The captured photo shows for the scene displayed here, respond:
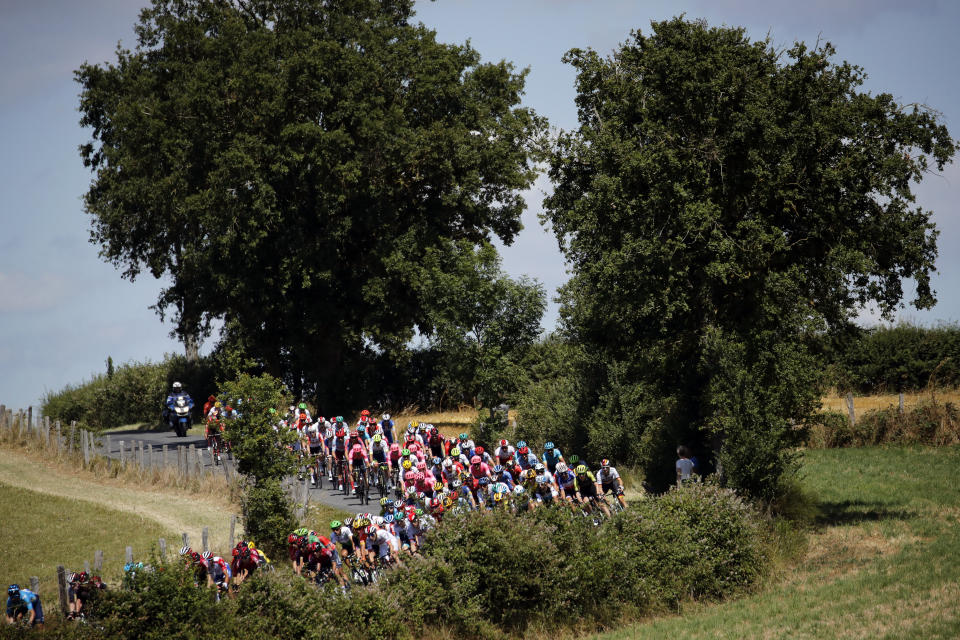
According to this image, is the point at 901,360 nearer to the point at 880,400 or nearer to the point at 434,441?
the point at 880,400

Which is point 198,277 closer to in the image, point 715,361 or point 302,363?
point 302,363

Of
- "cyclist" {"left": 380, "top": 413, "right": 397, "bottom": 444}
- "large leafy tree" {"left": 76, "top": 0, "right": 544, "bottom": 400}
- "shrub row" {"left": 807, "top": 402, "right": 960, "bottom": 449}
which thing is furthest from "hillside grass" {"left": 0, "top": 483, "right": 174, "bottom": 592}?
"shrub row" {"left": 807, "top": 402, "right": 960, "bottom": 449}

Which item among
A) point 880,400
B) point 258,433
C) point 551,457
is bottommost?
point 551,457

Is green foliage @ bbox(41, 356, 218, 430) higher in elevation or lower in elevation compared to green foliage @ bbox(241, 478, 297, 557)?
higher

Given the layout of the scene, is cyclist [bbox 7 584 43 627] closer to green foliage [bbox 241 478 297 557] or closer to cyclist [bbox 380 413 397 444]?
green foliage [bbox 241 478 297 557]

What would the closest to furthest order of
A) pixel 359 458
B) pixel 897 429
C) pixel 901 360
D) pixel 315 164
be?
pixel 359 458
pixel 897 429
pixel 315 164
pixel 901 360

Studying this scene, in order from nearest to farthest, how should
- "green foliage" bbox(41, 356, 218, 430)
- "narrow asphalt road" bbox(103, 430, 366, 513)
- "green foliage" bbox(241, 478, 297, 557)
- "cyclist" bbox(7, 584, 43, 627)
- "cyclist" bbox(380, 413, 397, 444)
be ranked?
"cyclist" bbox(7, 584, 43, 627) < "green foliage" bbox(241, 478, 297, 557) < "narrow asphalt road" bbox(103, 430, 366, 513) < "cyclist" bbox(380, 413, 397, 444) < "green foliage" bbox(41, 356, 218, 430)

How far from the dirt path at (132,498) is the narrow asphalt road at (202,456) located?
5.54 ft

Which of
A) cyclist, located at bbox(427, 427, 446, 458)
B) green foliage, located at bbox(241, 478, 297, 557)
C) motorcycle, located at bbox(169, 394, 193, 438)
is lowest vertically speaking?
green foliage, located at bbox(241, 478, 297, 557)

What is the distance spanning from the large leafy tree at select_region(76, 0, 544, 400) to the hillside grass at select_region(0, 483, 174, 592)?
15.8m

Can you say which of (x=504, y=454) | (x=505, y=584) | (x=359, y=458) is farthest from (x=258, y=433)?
(x=505, y=584)

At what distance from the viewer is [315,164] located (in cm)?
4138

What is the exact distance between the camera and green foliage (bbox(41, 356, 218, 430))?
54.0 metres

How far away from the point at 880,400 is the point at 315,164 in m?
25.4
